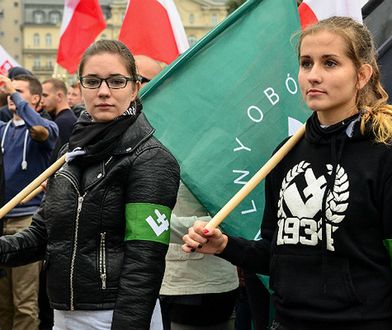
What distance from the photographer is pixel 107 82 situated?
2.93m

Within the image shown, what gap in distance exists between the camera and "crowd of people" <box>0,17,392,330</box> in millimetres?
2498

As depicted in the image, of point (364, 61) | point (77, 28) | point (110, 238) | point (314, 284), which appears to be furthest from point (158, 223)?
point (77, 28)

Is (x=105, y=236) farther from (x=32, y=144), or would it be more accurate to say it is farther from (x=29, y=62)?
(x=29, y=62)

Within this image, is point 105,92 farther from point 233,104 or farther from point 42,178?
point 233,104

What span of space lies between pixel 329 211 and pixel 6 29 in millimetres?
104416

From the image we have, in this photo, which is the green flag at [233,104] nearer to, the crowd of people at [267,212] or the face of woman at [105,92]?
the crowd of people at [267,212]

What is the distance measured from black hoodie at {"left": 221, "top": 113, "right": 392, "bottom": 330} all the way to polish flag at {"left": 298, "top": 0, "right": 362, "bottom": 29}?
1450mm

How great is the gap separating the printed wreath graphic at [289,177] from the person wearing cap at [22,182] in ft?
11.9

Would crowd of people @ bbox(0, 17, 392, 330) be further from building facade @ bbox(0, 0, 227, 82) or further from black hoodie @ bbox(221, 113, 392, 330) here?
building facade @ bbox(0, 0, 227, 82)

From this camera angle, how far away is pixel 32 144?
6.29 meters

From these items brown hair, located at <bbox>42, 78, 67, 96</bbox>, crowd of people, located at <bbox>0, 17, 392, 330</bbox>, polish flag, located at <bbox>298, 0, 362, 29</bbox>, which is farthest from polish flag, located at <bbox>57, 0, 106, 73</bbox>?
crowd of people, located at <bbox>0, 17, 392, 330</bbox>

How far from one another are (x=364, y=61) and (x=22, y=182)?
408cm

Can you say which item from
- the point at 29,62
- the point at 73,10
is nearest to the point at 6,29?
the point at 29,62

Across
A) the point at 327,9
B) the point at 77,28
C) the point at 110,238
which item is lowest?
the point at 110,238
